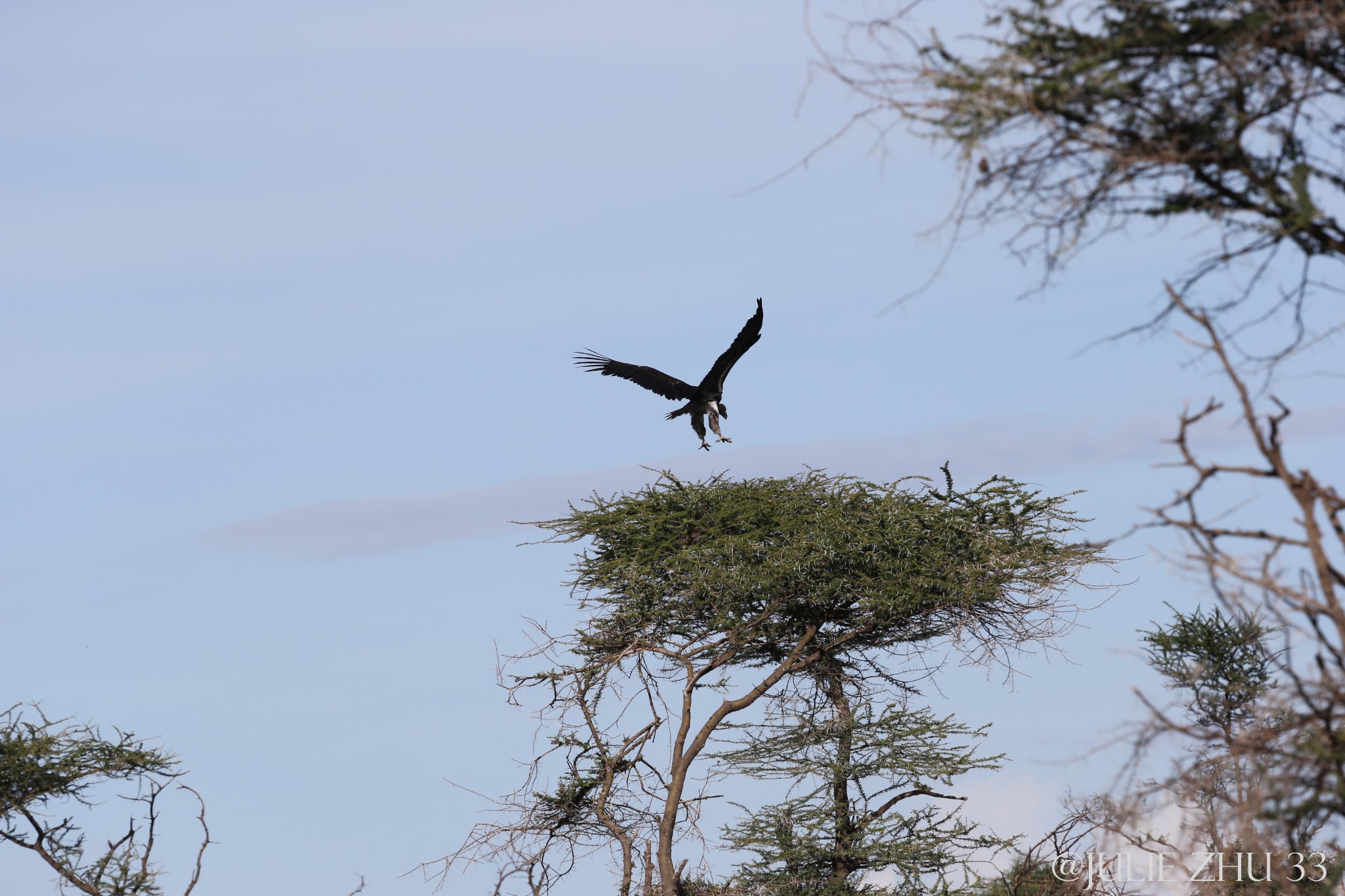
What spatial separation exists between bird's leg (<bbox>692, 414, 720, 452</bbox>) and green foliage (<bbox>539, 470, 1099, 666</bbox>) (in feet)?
2.74

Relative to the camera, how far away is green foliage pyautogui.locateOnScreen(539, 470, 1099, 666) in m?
20.9

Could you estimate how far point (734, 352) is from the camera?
66.2 ft

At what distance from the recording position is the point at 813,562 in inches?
815

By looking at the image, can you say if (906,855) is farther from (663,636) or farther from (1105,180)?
(1105,180)

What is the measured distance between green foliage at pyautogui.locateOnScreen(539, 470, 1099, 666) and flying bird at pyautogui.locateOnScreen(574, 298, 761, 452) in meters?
1.23

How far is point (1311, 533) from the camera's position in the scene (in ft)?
27.1

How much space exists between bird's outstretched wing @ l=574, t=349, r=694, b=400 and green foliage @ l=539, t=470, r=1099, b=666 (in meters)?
1.31

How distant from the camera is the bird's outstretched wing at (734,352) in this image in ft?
64.7

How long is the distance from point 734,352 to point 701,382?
38.9 inches

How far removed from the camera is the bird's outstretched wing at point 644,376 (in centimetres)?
2152

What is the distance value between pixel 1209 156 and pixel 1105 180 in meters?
0.65

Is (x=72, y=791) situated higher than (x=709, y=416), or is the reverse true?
(x=709, y=416)

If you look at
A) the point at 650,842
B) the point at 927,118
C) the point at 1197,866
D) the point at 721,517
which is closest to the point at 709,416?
the point at 721,517

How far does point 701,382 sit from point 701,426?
73cm
